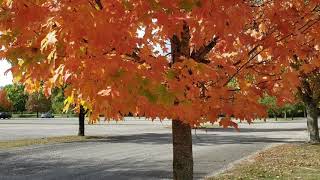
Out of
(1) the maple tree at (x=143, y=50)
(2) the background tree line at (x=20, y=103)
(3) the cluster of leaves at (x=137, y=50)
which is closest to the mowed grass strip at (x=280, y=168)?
(1) the maple tree at (x=143, y=50)

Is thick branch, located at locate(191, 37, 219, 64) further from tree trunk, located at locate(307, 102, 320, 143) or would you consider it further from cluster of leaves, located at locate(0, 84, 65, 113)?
cluster of leaves, located at locate(0, 84, 65, 113)

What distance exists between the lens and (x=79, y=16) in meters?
3.64

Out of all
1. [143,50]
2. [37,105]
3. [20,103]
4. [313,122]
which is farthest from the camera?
[20,103]

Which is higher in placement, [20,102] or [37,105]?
[20,102]

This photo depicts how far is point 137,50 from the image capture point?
5.36m

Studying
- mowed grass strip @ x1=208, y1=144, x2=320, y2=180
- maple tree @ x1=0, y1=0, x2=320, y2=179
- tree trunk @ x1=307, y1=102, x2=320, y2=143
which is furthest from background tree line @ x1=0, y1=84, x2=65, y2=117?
maple tree @ x1=0, y1=0, x2=320, y2=179

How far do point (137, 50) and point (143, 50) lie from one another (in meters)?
0.07

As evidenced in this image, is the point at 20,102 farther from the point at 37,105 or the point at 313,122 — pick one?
the point at 313,122

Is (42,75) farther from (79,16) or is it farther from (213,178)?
(213,178)

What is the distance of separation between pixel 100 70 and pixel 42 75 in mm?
777

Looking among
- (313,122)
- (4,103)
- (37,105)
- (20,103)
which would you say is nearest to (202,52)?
(313,122)

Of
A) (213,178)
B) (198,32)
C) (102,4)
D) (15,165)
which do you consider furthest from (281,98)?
(15,165)

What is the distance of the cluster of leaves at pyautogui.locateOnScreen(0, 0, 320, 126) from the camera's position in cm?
377

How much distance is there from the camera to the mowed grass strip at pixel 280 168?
1295cm
